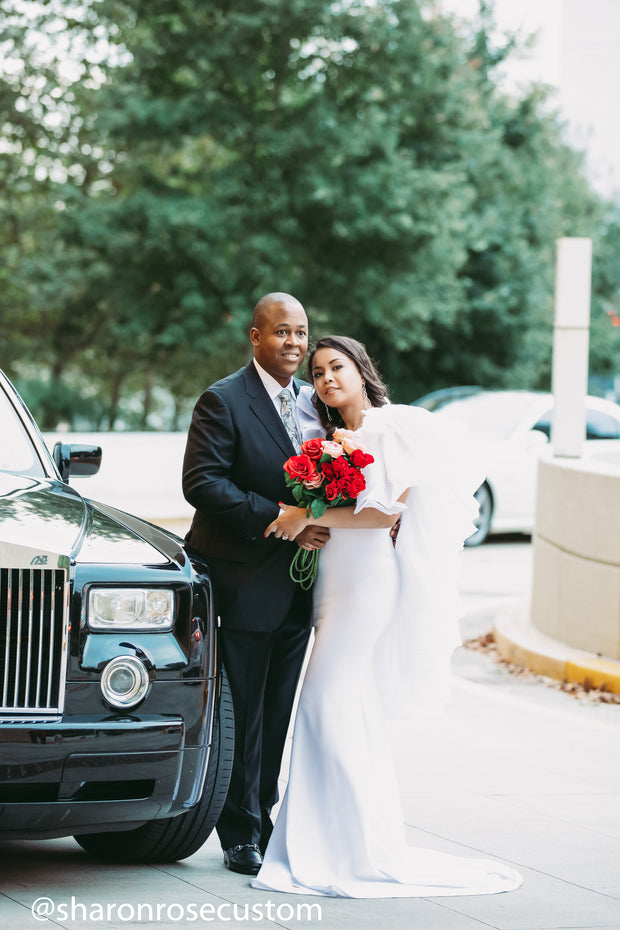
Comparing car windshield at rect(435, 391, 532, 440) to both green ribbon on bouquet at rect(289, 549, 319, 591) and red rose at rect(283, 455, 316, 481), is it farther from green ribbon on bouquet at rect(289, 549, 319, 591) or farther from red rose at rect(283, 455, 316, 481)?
red rose at rect(283, 455, 316, 481)

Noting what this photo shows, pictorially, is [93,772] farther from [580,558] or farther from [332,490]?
[580,558]

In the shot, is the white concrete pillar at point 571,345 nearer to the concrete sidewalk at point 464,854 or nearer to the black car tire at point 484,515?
the concrete sidewalk at point 464,854

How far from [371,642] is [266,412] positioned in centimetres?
88

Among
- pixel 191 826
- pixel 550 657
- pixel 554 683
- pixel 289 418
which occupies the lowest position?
pixel 554 683

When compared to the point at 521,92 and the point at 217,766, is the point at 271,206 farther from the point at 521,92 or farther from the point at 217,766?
the point at 217,766

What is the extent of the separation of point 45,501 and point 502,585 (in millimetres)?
8427

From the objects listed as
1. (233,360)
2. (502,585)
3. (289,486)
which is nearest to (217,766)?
(289,486)

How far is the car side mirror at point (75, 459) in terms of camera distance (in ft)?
18.1

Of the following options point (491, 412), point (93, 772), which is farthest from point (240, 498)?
point (491, 412)

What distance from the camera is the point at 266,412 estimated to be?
15.3 ft

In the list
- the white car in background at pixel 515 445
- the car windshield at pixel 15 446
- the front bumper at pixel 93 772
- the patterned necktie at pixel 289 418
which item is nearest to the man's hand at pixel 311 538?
the patterned necktie at pixel 289 418

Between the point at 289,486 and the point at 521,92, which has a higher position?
the point at 521,92

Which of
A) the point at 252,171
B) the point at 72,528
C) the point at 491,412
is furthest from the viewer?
the point at 252,171

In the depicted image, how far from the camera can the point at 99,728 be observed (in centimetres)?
388
